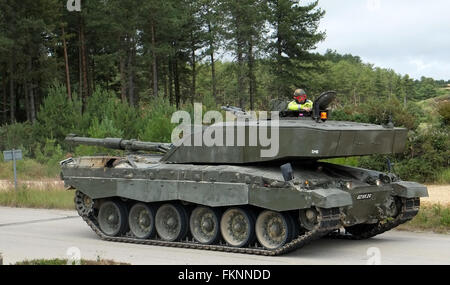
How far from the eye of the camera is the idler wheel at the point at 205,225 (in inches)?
476

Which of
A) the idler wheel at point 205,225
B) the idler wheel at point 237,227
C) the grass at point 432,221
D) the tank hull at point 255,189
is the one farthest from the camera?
the grass at point 432,221

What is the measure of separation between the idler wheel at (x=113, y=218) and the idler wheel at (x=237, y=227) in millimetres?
2614

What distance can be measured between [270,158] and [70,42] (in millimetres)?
41184

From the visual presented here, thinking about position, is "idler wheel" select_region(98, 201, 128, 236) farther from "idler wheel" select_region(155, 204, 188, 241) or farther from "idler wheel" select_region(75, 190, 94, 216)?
"idler wheel" select_region(155, 204, 188, 241)

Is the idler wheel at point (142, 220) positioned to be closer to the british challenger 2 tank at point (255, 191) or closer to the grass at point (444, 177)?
the british challenger 2 tank at point (255, 191)

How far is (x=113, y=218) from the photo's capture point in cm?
1386

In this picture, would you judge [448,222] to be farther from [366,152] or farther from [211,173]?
[211,173]

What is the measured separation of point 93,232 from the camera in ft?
49.0

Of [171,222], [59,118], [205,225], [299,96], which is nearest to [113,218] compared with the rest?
[171,222]

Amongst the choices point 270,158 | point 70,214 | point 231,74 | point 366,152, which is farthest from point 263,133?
point 231,74

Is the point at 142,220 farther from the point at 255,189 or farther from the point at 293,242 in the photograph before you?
the point at 293,242

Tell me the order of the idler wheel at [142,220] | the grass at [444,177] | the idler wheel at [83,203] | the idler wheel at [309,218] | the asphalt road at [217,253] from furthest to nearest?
the grass at [444,177]
the idler wheel at [83,203]
the idler wheel at [142,220]
the idler wheel at [309,218]
the asphalt road at [217,253]

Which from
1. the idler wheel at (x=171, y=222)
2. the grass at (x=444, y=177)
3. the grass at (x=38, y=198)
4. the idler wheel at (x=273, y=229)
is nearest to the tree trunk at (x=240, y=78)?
the grass at (x=38, y=198)
